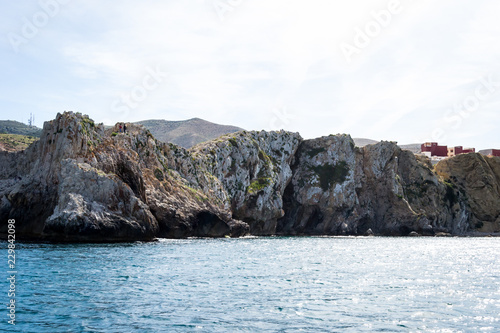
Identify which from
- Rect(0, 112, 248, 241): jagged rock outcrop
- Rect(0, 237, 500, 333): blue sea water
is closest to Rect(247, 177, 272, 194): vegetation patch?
Rect(0, 112, 248, 241): jagged rock outcrop

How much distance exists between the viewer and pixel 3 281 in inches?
1150

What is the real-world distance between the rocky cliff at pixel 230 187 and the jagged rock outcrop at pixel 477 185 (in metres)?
0.33

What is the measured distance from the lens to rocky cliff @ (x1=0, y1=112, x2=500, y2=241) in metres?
64.3

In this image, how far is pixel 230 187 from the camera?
114 meters

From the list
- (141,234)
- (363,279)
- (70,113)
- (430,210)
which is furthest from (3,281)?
(430,210)

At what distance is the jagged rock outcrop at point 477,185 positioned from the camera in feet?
517

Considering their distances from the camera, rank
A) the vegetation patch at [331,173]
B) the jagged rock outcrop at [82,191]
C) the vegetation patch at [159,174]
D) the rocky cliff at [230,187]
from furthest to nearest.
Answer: the vegetation patch at [331,173], the vegetation patch at [159,174], the rocky cliff at [230,187], the jagged rock outcrop at [82,191]

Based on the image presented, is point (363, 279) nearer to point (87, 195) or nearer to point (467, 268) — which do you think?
point (467, 268)

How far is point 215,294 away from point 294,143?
114 metres

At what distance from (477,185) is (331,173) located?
5840cm

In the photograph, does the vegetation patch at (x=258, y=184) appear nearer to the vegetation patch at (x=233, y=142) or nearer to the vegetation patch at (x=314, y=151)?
the vegetation patch at (x=233, y=142)

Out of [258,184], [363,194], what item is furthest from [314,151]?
[258,184]

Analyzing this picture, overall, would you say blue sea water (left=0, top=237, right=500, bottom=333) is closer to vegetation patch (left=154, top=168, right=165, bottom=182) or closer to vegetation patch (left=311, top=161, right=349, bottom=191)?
vegetation patch (left=154, top=168, right=165, bottom=182)

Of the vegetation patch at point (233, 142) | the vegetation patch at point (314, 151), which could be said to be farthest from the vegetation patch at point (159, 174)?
the vegetation patch at point (314, 151)
